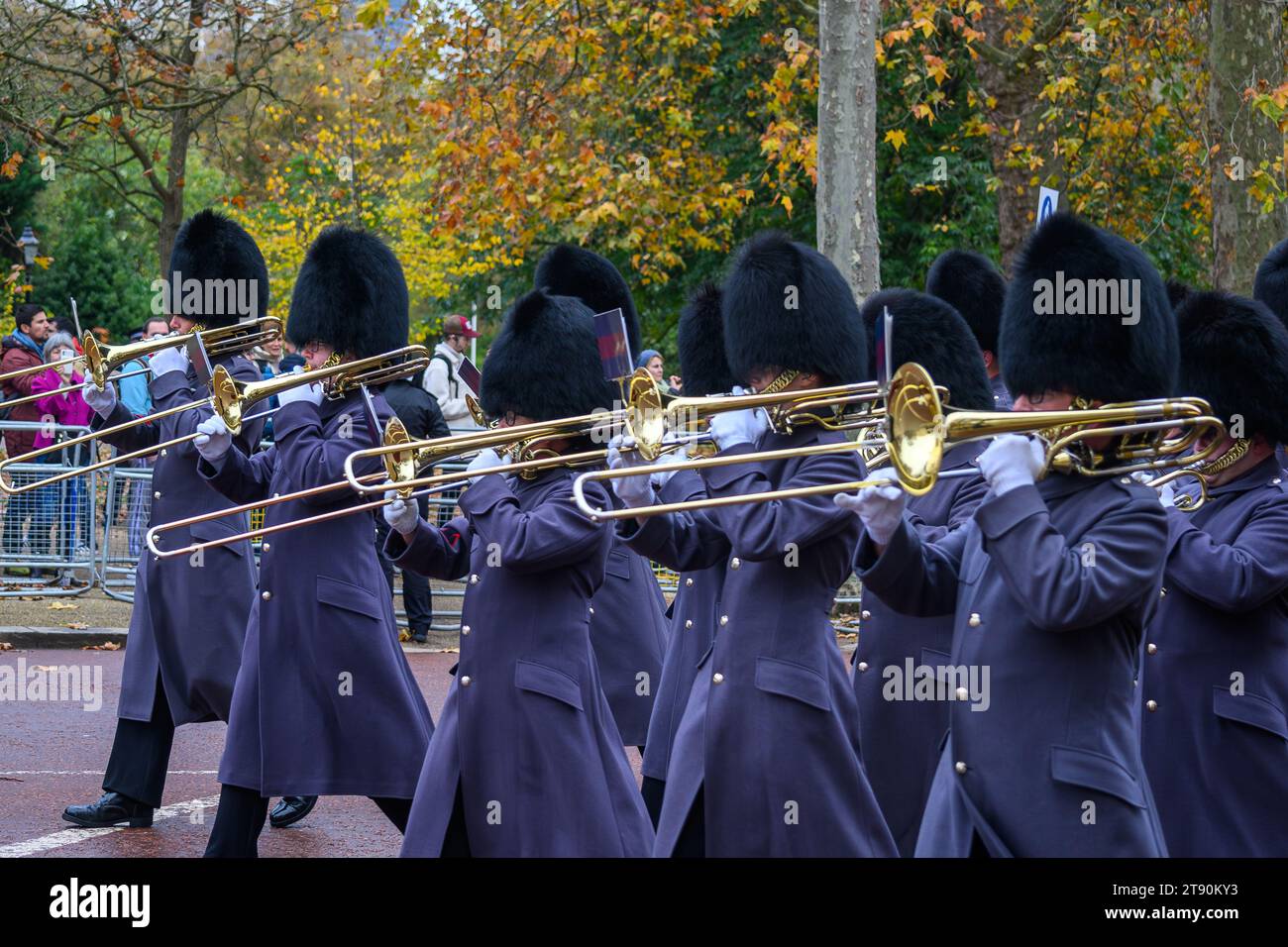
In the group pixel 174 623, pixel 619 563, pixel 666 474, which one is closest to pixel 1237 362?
pixel 666 474

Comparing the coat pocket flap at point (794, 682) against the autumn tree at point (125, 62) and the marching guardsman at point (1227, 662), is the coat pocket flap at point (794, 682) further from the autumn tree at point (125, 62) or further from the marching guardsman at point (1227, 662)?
the autumn tree at point (125, 62)

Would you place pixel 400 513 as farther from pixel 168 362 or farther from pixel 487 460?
pixel 168 362

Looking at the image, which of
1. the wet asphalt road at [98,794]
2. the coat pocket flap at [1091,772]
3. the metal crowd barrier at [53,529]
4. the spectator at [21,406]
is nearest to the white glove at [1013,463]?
the coat pocket flap at [1091,772]

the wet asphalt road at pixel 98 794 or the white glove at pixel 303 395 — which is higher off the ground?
the white glove at pixel 303 395

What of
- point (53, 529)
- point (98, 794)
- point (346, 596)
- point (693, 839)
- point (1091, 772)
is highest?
point (346, 596)

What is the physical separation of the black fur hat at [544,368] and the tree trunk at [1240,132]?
7.87m

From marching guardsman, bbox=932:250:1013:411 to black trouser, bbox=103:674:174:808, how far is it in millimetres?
3195

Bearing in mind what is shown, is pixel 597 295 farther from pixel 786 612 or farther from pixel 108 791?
pixel 786 612

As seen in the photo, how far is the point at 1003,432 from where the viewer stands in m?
3.59

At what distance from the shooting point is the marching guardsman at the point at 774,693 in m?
4.22

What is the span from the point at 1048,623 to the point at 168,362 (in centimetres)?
397

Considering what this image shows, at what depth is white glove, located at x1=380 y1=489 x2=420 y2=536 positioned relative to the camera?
4934 millimetres
